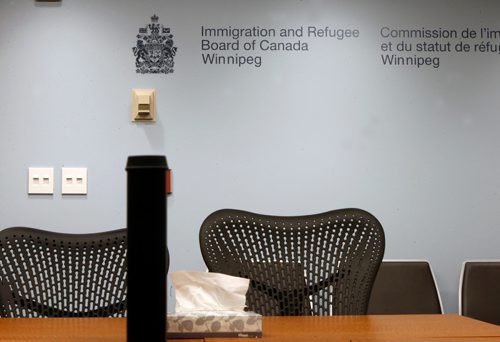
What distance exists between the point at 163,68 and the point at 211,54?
0.82 feet

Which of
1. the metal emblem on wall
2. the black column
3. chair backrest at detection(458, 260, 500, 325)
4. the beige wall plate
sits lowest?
chair backrest at detection(458, 260, 500, 325)

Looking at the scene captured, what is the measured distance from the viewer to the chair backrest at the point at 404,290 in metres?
3.08

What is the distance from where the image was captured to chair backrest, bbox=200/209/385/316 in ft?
5.03

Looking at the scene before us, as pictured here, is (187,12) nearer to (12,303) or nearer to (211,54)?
(211,54)

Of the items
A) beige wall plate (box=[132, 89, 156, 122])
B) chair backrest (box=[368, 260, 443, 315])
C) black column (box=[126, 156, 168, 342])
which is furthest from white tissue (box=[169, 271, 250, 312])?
beige wall plate (box=[132, 89, 156, 122])

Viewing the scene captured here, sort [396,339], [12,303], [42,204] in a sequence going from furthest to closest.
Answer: [42,204] → [12,303] → [396,339]

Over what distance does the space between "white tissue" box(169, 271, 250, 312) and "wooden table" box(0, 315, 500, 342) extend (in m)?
0.08

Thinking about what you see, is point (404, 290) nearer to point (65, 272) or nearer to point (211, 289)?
point (65, 272)

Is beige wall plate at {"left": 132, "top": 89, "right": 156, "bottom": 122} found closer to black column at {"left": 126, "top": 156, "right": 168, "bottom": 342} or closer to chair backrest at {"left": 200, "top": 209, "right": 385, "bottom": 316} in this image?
chair backrest at {"left": 200, "top": 209, "right": 385, "bottom": 316}

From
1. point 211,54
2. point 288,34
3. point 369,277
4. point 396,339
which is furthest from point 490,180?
point 396,339

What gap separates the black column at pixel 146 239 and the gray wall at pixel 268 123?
275 centimetres

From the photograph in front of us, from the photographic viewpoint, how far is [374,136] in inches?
133

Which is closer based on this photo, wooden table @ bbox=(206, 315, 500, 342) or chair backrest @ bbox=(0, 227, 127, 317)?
wooden table @ bbox=(206, 315, 500, 342)

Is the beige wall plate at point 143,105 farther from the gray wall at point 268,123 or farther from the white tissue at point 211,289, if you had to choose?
the white tissue at point 211,289
